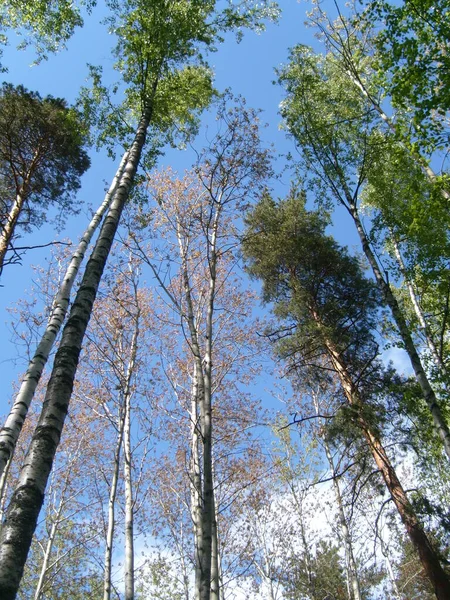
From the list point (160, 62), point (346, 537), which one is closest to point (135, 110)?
point (160, 62)

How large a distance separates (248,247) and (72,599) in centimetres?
1583

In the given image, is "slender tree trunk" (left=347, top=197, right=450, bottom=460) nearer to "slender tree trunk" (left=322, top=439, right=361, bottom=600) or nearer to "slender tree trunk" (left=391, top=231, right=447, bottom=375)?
"slender tree trunk" (left=391, top=231, right=447, bottom=375)

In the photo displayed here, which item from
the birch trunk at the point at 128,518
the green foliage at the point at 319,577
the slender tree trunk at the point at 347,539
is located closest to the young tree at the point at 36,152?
the birch trunk at the point at 128,518

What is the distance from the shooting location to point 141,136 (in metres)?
7.15

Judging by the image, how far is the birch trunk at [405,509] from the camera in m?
6.49

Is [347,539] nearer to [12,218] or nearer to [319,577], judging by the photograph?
[319,577]

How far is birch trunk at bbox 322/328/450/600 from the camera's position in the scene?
649 cm

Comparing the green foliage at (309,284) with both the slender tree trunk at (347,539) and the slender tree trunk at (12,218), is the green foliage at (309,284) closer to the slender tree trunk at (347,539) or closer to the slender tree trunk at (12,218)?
the slender tree trunk at (347,539)

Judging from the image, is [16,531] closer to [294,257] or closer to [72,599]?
[294,257]

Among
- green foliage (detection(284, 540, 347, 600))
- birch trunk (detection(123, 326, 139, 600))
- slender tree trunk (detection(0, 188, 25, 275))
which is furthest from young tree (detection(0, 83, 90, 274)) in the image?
green foliage (detection(284, 540, 347, 600))

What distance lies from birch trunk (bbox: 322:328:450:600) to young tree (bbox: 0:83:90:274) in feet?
24.9

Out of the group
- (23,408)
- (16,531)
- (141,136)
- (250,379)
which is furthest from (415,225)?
(250,379)

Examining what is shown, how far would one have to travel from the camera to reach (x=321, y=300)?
11.0m

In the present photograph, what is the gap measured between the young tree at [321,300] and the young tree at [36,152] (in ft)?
14.7
